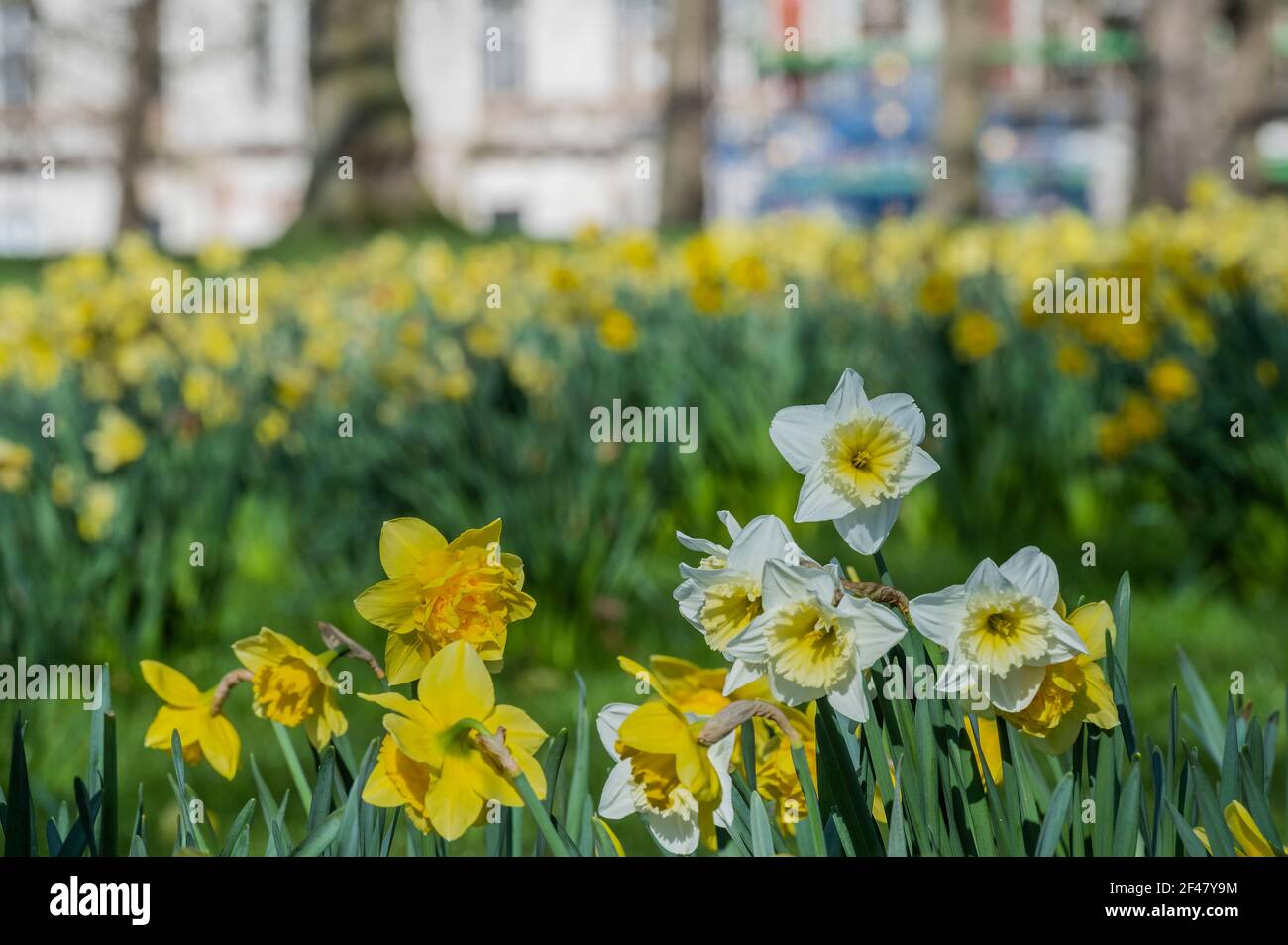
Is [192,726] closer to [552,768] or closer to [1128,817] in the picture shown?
[552,768]

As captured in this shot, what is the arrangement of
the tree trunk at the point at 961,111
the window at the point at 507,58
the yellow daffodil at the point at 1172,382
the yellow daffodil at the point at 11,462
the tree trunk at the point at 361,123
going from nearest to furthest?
the yellow daffodil at the point at 11,462, the yellow daffodil at the point at 1172,382, the tree trunk at the point at 361,123, the tree trunk at the point at 961,111, the window at the point at 507,58

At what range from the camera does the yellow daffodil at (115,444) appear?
2926mm

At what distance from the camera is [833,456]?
1.00m

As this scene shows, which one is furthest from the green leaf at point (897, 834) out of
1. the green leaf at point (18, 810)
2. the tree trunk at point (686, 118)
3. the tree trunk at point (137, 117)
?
the tree trunk at point (137, 117)

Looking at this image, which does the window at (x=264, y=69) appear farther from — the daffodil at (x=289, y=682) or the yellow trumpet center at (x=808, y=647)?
the yellow trumpet center at (x=808, y=647)

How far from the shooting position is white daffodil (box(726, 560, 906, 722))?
949 mm

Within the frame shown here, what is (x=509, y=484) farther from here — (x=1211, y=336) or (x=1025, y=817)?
(x=1025, y=817)

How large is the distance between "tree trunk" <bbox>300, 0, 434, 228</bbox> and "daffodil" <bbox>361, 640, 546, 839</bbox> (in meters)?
9.18

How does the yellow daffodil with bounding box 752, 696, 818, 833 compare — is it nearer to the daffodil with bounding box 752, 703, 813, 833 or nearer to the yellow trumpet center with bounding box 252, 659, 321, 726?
the daffodil with bounding box 752, 703, 813, 833

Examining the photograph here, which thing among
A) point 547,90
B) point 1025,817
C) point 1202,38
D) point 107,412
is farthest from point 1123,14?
point 1025,817

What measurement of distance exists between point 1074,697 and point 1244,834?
6.1 inches

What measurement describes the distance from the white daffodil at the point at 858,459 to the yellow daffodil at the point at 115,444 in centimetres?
219

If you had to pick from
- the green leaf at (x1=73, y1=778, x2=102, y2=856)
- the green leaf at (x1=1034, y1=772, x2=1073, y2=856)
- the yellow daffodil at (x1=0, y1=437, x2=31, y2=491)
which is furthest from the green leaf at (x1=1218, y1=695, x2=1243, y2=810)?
the yellow daffodil at (x1=0, y1=437, x2=31, y2=491)

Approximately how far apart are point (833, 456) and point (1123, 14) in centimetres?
2439
